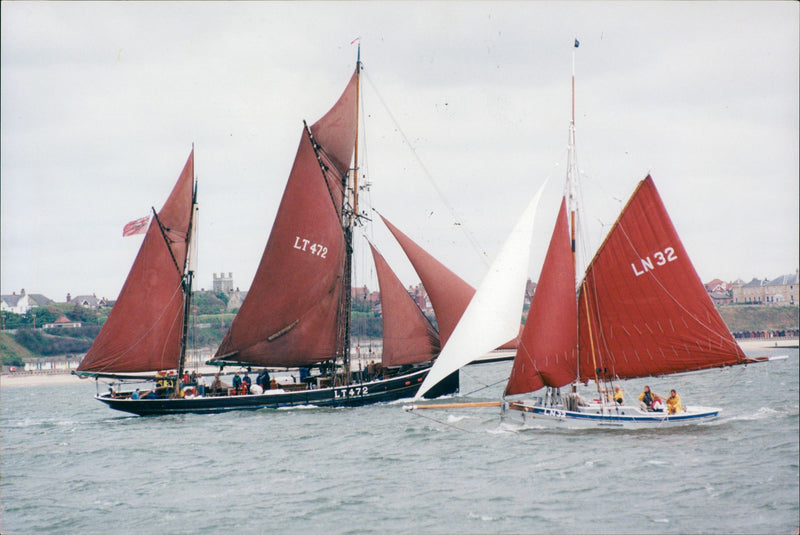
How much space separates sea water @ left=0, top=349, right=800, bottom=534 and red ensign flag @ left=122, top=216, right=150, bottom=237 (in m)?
12.9

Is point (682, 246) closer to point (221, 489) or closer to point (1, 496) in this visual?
point (221, 489)

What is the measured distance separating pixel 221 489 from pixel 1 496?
8.46m

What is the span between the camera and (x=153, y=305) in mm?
51625

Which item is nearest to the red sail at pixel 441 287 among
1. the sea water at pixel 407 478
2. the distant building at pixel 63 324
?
the sea water at pixel 407 478

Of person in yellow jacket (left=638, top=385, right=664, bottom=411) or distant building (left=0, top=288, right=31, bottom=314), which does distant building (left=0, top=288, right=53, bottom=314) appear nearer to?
distant building (left=0, top=288, right=31, bottom=314)

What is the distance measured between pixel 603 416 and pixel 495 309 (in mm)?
6130

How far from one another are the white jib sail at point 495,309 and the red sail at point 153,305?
76.9ft

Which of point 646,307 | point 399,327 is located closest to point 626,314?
point 646,307

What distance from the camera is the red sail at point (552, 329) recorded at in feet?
116

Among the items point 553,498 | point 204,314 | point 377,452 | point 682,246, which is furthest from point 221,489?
point 204,314

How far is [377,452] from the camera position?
34750mm

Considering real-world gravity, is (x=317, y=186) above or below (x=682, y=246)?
above

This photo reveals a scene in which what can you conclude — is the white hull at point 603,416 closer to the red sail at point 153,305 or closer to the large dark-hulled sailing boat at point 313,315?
the large dark-hulled sailing boat at point 313,315

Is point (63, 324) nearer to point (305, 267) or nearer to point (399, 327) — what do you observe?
point (305, 267)
